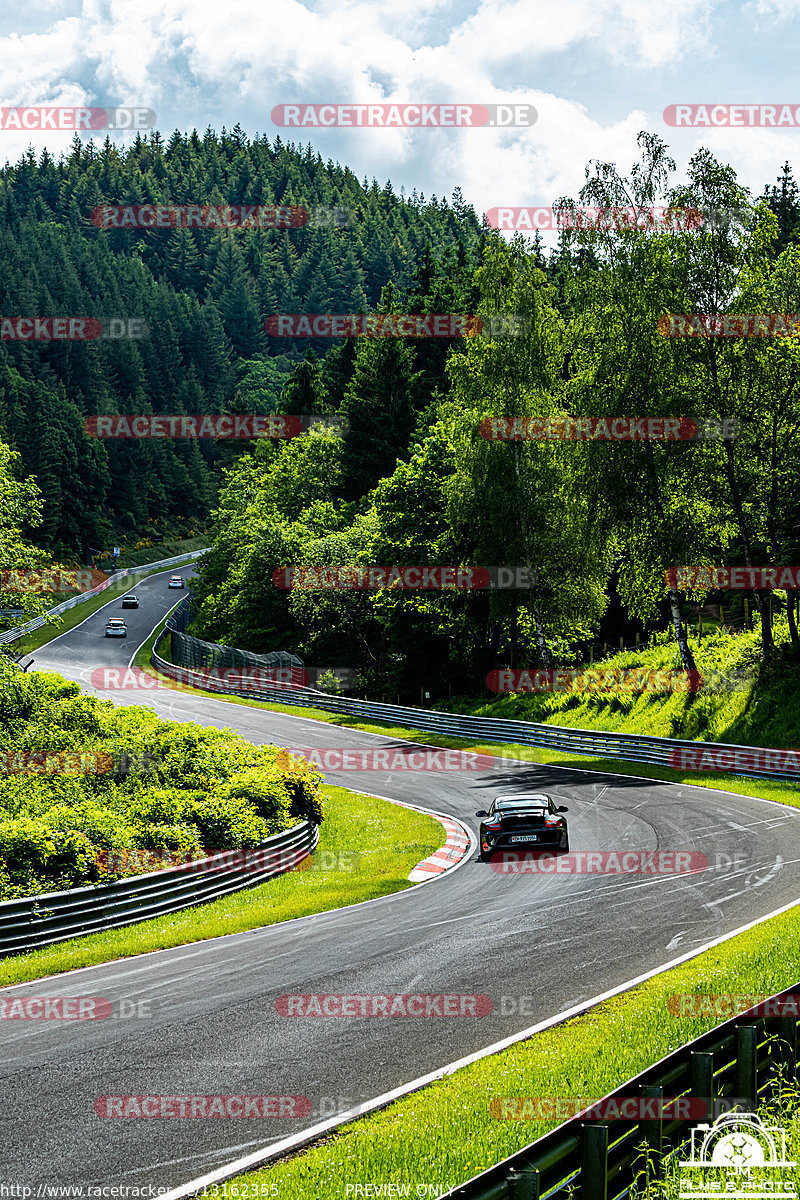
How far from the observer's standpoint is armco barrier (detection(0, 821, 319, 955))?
48.1ft


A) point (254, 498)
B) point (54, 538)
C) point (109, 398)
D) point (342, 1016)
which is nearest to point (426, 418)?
point (254, 498)

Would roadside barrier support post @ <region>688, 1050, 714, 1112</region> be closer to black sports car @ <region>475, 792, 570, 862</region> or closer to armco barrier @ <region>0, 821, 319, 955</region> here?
armco barrier @ <region>0, 821, 319, 955</region>

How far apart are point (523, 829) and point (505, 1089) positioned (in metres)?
11.5

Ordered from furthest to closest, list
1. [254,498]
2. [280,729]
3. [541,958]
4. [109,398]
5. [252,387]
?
[252,387], [109,398], [254,498], [280,729], [541,958]

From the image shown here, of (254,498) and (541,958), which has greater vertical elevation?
(254,498)

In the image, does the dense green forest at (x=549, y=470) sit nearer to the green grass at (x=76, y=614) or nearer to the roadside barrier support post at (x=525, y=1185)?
the green grass at (x=76, y=614)

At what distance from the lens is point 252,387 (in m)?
173

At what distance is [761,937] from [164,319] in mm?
177238

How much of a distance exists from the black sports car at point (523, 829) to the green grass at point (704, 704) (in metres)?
12.4

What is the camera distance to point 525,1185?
16.1ft

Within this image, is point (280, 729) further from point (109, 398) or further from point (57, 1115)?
point (109, 398)

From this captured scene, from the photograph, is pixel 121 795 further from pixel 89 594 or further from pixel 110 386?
pixel 110 386

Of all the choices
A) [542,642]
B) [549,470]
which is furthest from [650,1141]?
[542,642]

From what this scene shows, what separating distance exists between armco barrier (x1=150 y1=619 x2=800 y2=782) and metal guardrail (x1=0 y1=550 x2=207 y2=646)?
861 inches
